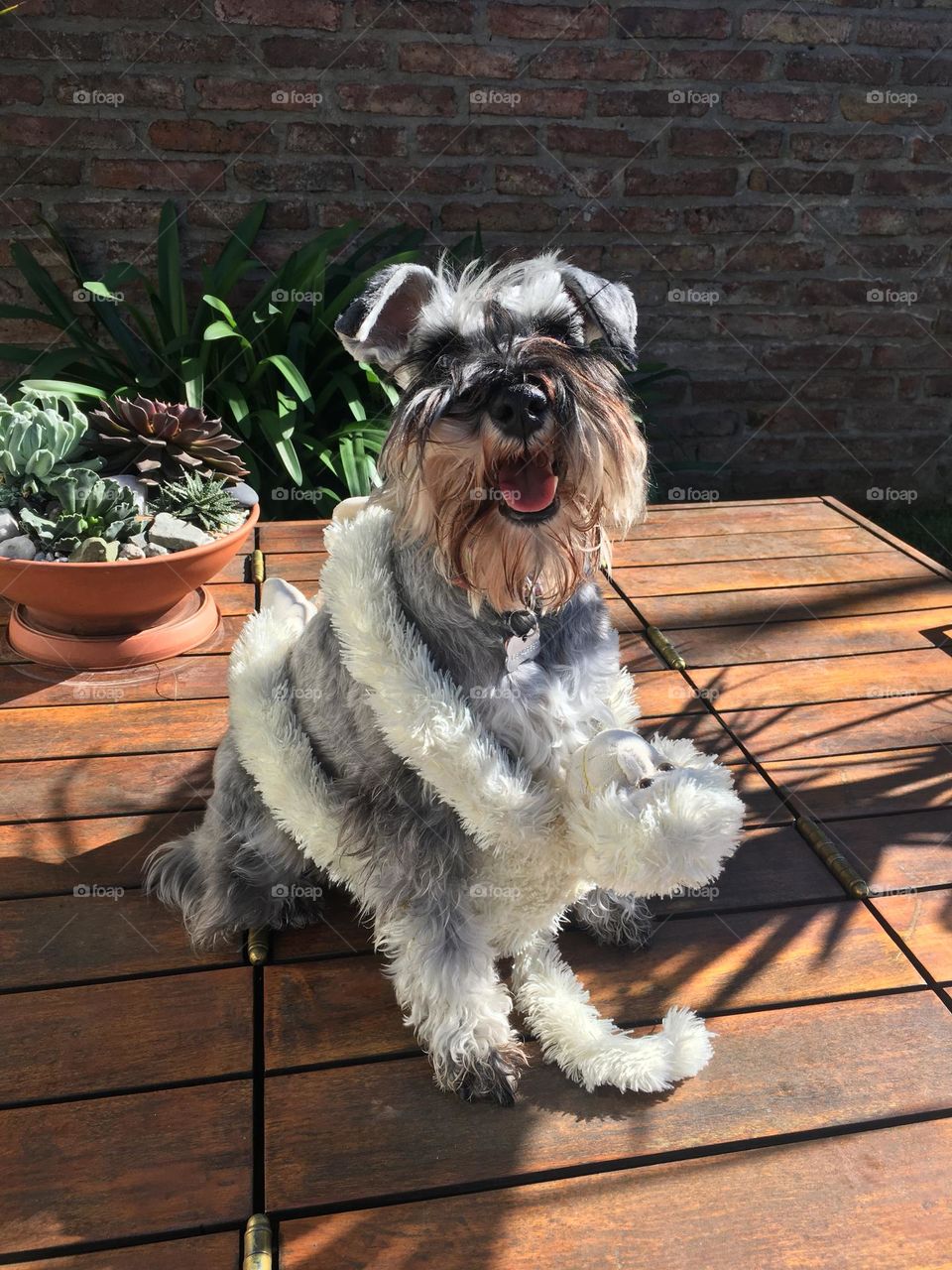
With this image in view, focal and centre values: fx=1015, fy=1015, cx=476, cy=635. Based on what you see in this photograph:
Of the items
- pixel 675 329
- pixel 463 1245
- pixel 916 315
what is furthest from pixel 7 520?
pixel 916 315

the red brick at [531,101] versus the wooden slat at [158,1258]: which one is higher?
the red brick at [531,101]

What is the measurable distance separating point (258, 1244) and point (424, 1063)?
0.39 metres

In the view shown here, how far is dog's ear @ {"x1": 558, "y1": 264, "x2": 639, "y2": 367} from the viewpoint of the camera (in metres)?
1.63

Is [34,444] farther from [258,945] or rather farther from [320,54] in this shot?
[320,54]

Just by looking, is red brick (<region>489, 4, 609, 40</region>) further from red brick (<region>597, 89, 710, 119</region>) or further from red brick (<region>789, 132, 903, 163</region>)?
red brick (<region>789, 132, 903, 163</region>)

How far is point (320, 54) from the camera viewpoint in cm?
409

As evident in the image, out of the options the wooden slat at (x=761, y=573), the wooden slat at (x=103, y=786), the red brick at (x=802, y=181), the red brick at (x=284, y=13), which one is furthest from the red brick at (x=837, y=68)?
the wooden slat at (x=103, y=786)

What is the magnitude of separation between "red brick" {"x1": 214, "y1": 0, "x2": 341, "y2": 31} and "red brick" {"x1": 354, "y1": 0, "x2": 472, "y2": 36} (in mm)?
110

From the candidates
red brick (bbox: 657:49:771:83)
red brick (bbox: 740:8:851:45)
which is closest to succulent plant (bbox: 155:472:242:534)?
red brick (bbox: 657:49:771:83)

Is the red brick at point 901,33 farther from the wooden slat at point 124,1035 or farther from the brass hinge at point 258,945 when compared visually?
the wooden slat at point 124,1035

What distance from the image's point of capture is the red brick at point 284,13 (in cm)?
398

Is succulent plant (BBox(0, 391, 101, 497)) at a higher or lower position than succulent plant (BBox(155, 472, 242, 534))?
higher

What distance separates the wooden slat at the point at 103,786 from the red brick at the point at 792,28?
13.3 feet

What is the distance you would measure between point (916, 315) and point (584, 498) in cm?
423
